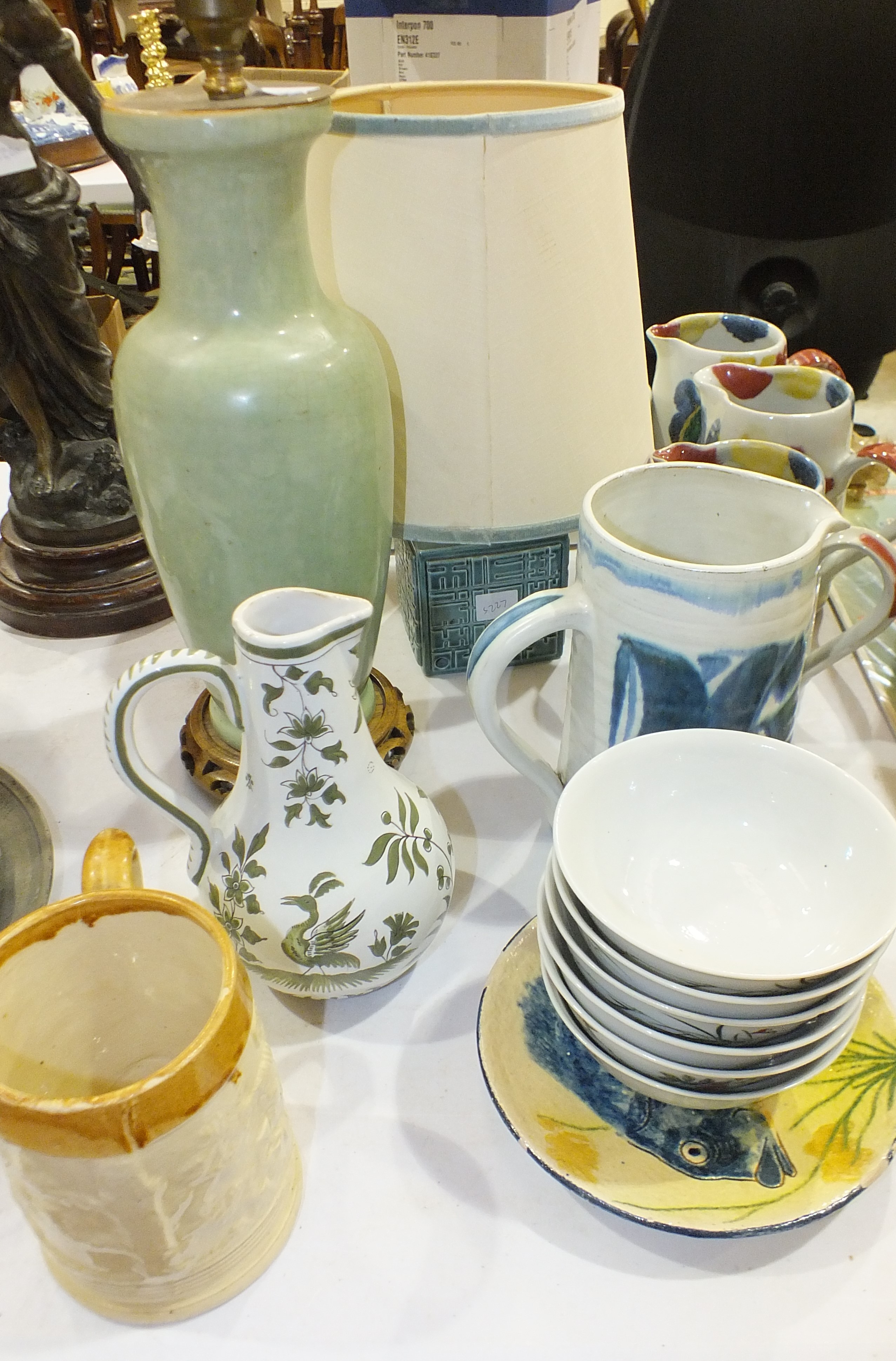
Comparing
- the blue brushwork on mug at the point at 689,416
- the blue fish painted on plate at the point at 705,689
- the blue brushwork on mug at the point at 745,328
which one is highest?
the blue brushwork on mug at the point at 745,328

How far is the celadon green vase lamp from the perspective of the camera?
20.0 inches

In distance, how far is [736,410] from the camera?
67cm

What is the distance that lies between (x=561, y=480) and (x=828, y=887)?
12.9 inches

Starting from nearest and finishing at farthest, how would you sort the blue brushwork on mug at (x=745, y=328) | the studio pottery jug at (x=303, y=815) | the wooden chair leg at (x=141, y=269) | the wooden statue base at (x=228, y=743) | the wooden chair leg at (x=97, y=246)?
the studio pottery jug at (x=303, y=815)
the wooden statue base at (x=228, y=743)
the blue brushwork on mug at (x=745, y=328)
the wooden chair leg at (x=97, y=246)
the wooden chair leg at (x=141, y=269)

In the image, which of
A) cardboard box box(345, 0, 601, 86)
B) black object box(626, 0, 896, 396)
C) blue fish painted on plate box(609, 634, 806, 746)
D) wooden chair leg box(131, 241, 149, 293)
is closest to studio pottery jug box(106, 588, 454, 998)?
blue fish painted on plate box(609, 634, 806, 746)

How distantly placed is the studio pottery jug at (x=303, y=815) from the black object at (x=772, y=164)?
1137 mm

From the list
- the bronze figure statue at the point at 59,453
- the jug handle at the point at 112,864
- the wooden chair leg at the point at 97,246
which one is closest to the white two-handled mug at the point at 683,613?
the jug handle at the point at 112,864

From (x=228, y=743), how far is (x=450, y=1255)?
393mm

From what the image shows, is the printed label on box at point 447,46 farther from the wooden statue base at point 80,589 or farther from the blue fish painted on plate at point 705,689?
the blue fish painted on plate at point 705,689

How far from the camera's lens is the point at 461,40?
967mm

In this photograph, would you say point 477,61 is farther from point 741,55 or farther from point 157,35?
point 157,35

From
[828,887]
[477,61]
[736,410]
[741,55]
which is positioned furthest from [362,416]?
[741,55]

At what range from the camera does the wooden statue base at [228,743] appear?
69cm

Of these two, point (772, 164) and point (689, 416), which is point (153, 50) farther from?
point (689, 416)
